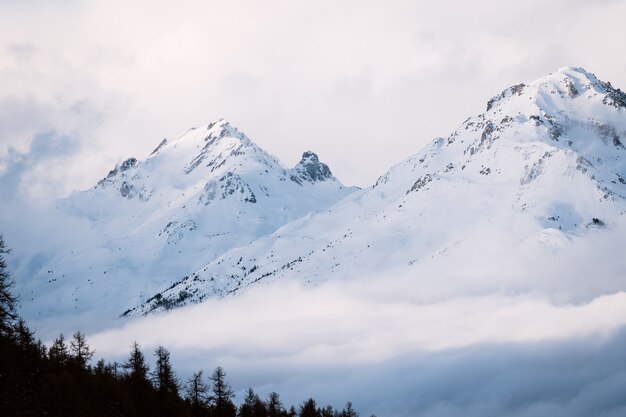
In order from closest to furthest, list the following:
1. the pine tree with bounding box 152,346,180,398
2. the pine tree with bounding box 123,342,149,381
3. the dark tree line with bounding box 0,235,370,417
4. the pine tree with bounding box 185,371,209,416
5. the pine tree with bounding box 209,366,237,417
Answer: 1. the dark tree line with bounding box 0,235,370,417
2. the pine tree with bounding box 123,342,149,381
3. the pine tree with bounding box 185,371,209,416
4. the pine tree with bounding box 152,346,180,398
5. the pine tree with bounding box 209,366,237,417

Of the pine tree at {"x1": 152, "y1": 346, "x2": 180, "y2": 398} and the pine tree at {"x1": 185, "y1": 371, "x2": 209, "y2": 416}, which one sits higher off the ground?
the pine tree at {"x1": 152, "y1": 346, "x2": 180, "y2": 398}

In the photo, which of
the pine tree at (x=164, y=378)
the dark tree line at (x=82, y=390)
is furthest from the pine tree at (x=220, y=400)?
the pine tree at (x=164, y=378)

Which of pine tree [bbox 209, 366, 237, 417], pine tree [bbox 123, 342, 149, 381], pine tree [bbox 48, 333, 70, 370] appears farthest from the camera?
pine tree [bbox 209, 366, 237, 417]

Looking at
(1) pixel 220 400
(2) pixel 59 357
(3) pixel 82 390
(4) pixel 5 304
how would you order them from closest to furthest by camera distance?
1. (4) pixel 5 304
2. (3) pixel 82 390
3. (2) pixel 59 357
4. (1) pixel 220 400

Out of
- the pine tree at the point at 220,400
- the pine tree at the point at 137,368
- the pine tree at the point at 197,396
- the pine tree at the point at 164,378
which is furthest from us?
the pine tree at the point at 220,400

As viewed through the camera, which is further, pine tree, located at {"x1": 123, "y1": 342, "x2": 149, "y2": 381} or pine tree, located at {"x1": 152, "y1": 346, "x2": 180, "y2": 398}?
pine tree, located at {"x1": 152, "y1": 346, "x2": 180, "y2": 398}

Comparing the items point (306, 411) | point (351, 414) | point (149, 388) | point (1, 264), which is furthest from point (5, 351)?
point (351, 414)

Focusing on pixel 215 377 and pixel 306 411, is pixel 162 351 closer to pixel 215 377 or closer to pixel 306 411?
pixel 215 377

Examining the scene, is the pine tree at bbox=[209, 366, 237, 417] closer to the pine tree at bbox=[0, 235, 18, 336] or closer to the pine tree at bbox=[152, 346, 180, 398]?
the pine tree at bbox=[152, 346, 180, 398]

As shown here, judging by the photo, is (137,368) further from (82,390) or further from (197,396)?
(82,390)

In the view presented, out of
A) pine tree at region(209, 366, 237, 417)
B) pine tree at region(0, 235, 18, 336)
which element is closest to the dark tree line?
pine tree at region(209, 366, 237, 417)

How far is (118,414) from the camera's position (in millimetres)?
68375

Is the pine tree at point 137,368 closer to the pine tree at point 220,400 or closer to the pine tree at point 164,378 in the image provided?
the pine tree at point 164,378

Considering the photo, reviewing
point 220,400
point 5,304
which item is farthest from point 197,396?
point 5,304
